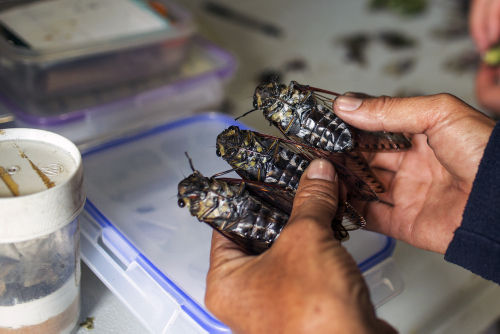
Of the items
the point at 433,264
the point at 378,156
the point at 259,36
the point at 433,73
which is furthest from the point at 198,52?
the point at 433,264

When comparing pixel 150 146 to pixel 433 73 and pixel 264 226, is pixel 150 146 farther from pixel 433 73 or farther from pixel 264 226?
pixel 433 73

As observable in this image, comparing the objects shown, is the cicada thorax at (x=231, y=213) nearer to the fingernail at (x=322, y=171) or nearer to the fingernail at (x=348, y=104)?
the fingernail at (x=322, y=171)

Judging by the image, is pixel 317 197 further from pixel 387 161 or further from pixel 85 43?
pixel 85 43

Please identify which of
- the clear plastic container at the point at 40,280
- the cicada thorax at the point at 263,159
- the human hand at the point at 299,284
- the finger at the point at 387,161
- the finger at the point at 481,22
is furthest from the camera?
the finger at the point at 481,22

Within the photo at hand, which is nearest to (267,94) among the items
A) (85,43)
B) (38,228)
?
(38,228)

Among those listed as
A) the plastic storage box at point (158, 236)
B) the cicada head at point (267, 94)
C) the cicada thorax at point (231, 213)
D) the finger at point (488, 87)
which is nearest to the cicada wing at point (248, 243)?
the cicada thorax at point (231, 213)

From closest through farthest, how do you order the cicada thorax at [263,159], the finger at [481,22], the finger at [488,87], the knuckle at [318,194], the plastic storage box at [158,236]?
the knuckle at [318,194]
the plastic storage box at [158,236]
the cicada thorax at [263,159]
the finger at [488,87]
the finger at [481,22]

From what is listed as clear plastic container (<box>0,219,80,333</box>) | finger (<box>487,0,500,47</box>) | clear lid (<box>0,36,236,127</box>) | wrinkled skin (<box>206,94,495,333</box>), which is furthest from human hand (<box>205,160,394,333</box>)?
finger (<box>487,0,500,47</box>)
